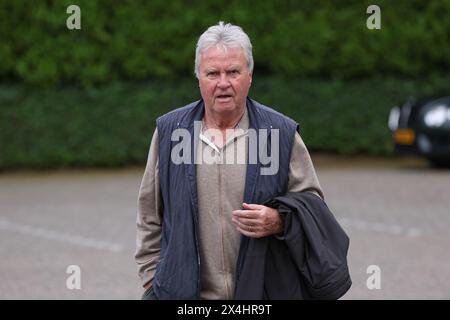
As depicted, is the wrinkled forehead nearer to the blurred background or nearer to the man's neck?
the man's neck

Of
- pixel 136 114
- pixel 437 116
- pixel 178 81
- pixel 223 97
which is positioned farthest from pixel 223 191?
pixel 178 81

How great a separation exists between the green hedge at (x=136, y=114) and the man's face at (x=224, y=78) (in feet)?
39.6

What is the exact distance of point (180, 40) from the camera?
16.0 metres

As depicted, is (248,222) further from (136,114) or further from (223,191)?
(136,114)

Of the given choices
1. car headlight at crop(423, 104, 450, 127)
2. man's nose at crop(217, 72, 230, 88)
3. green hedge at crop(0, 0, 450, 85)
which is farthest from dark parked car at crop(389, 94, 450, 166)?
man's nose at crop(217, 72, 230, 88)

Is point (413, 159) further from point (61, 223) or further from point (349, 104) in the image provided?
point (61, 223)

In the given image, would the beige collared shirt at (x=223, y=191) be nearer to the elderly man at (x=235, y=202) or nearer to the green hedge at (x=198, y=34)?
the elderly man at (x=235, y=202)

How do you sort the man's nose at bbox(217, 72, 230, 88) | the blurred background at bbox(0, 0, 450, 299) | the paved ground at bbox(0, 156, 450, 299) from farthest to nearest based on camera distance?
the blurred background at bbox(0, 0, 450, 299) < the paved ground at bbox(0, 156, 450, 299) < the man's nose at bbox(217, 72, 230, 88)

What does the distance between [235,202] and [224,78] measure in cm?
43

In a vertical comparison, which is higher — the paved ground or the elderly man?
the elderly man

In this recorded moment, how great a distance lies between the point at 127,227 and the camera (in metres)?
11.1

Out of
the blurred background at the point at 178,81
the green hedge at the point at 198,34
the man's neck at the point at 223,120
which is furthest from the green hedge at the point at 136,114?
the man's neck at the point at 223,120

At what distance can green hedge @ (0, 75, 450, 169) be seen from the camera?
1571cm

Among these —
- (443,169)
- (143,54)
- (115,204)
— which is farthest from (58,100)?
(443,169)
